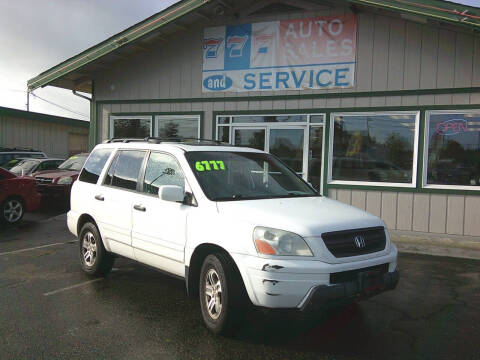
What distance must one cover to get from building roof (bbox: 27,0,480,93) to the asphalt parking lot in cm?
497

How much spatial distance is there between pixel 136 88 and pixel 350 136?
6.03 meters

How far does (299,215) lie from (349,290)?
0.78 m

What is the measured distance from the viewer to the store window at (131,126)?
12.5 meters

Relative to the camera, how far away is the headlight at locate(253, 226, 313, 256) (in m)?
3.78

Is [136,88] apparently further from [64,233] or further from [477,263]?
[477,263]

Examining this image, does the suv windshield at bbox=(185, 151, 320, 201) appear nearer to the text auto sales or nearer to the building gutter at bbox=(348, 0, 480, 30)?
the building gutter at bbox=(348, 0, 480, 30)

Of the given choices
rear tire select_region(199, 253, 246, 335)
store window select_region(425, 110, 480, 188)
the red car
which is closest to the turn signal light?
rear tire select_region(199, 253, 246, 335)

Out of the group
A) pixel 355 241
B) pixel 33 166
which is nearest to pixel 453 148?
pixel 355 241

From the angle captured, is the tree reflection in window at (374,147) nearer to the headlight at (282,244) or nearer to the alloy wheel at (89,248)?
the alloy wheel at (89,248)

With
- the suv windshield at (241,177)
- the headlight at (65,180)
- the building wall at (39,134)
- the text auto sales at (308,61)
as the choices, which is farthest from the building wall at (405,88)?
the building wall at (39,134)

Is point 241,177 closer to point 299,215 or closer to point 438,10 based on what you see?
point 299,215

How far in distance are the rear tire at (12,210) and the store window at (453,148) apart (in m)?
9.27

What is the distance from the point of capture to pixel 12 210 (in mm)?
10523

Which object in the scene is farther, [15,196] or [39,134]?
[39,134]
